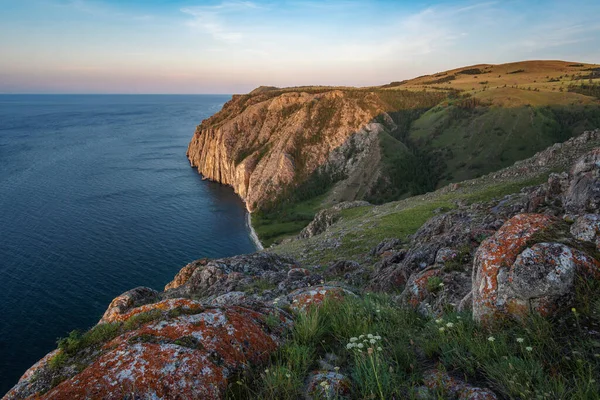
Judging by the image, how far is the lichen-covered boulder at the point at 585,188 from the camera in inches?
452

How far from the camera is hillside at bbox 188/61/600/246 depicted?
398 feet

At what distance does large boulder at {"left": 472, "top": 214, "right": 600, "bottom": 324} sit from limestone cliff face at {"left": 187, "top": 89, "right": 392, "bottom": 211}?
126m

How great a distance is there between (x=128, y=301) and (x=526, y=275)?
21667mm

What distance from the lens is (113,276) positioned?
73.1 metres

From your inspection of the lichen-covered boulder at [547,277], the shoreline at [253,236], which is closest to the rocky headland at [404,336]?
the lichen-covered boulder at [547,277]

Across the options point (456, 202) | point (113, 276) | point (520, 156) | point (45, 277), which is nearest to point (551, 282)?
point (456, 202)

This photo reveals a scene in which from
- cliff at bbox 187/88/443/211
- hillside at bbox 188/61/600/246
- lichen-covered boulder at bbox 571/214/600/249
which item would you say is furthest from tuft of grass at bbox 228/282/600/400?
cliff at bbox 187/88/443/211

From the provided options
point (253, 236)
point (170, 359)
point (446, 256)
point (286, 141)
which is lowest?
point (253, 236)

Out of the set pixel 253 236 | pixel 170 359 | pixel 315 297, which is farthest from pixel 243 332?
pixel 253 236

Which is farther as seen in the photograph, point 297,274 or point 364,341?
point 297,274

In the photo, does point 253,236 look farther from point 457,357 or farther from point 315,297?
point 457,357

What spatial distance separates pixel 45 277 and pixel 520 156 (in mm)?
Result: 148001

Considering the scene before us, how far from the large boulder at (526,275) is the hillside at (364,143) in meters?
93.9

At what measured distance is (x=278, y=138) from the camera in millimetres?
158500
